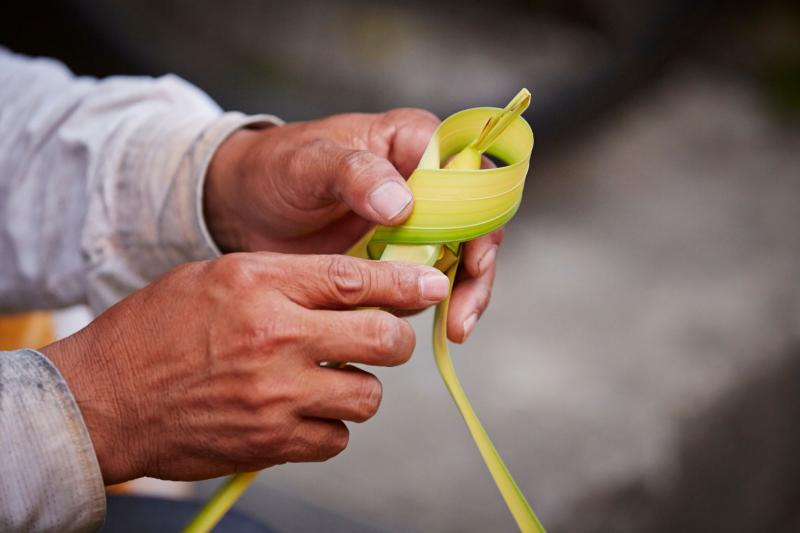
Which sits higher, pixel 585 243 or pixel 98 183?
pixel 98 183

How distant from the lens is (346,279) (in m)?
0.54

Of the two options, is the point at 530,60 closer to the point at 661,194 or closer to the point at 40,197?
the point at 661,194

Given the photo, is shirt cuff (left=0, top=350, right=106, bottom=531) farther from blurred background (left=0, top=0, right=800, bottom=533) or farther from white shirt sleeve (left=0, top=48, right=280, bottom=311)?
blurred background (left=0, top=0, right=800, bottom=533)

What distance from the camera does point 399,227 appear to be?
60 centimetres

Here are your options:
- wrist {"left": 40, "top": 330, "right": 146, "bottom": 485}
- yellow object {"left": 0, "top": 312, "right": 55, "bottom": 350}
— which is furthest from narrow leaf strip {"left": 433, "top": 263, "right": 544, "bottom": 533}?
yellow object {"left": 0, "top": 312, "right": 55, "bottom": 350}

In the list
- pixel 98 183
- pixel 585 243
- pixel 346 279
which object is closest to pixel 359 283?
pixel 346 279

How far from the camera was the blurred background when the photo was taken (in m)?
1.44

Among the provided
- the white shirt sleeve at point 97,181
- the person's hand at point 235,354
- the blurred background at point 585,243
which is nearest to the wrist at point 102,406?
the person's hand at point 235,354

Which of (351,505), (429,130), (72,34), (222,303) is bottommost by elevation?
(351,505)

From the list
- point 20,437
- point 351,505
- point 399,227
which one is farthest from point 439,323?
point 351,505

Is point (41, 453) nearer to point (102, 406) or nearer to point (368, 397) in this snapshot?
point (102, 406)

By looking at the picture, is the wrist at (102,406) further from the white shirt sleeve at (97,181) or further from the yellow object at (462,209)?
the white shirt sleeve at (97,181)

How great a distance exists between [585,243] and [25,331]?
1.25 m

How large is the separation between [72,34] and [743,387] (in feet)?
5.89
